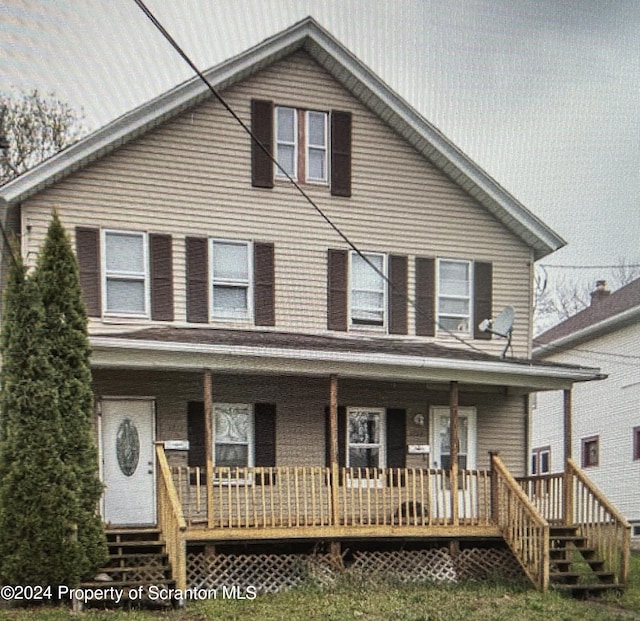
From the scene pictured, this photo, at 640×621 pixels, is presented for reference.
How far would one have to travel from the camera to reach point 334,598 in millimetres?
8867

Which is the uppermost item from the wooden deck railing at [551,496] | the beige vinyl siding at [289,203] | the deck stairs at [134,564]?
the beige vinyl siding at [289,203]

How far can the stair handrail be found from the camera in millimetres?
9344

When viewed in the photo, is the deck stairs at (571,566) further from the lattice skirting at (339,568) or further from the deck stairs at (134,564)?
the deck stairs at (134,564)

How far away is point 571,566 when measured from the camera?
9.76 m


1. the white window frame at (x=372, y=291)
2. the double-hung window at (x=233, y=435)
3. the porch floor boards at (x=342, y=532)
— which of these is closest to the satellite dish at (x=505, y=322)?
the white window frame at (x=372, y=291)

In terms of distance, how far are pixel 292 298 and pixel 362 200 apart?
1.38 meters

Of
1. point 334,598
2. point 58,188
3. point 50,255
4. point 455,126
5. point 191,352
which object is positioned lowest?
point 334,598

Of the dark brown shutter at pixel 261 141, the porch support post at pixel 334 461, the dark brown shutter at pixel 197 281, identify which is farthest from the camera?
the dark brown shutter at pixel 261 141

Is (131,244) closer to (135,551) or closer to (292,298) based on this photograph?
(292,298)

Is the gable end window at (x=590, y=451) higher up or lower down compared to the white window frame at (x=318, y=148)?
lower down

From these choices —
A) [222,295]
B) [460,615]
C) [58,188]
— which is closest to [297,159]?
[222,295]

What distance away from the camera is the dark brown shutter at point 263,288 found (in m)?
11.1

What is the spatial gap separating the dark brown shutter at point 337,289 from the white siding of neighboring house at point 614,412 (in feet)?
19.0

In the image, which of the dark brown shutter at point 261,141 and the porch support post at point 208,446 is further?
the dark brown shutter at point 261,141
